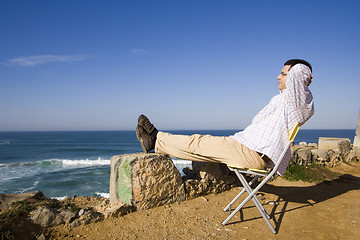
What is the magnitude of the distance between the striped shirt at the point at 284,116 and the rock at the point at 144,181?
1.25m

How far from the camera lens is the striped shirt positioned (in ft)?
8.68

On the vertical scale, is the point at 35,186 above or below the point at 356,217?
below

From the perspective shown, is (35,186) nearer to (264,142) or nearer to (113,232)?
(113,232)

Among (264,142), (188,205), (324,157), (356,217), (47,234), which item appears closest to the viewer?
(47,234)

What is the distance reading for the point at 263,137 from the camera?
2842mm

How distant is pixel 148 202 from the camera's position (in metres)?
3.23

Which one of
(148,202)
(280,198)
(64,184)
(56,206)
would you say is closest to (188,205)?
(148,202)

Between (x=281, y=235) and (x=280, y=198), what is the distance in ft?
4.71

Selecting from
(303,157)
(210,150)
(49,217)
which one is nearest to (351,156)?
(303,157)

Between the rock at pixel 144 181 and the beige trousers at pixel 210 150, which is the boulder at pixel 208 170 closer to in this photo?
the rock at pixel 144 181

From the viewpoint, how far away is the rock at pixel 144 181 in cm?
314

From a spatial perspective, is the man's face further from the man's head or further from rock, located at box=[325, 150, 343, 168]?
rock, located at box=[325, 150, 343, 168]

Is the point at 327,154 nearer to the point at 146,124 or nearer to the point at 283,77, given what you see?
the point at 283,77

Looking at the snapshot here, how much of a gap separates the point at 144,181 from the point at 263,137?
1.76m
